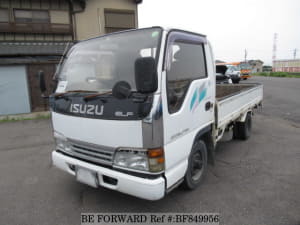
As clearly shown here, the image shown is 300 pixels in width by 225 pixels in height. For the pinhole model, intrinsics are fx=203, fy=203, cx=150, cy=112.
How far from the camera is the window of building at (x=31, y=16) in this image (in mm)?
9680

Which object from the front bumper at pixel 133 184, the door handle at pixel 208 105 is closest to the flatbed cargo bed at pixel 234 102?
the door handle at pixel 208 105

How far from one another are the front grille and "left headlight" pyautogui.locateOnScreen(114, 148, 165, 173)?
4.1 inches

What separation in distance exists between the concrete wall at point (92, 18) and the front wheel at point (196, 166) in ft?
32.7

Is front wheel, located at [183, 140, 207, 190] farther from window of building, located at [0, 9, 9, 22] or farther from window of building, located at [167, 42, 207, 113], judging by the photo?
window of building, located at [0, 9, 9, 22]

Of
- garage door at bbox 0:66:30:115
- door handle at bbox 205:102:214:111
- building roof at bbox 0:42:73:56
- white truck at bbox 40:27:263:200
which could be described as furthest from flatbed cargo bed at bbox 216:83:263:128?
garage door at bbox 0:66:30:115

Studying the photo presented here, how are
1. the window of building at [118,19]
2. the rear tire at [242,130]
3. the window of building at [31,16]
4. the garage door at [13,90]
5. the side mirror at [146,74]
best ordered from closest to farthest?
1. the side mirror at [146,74]
2. the rear tire at [242,130]
3. the garage door at [13,90]
4. the window of building at [31,16]
5. the window of building at [118,19]

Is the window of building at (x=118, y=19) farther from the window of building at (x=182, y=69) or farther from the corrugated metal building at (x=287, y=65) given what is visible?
the corrugated metal building at (x=287, y=65)

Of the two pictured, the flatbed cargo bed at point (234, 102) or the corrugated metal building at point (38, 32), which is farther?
the corrugated metal building at point (38, 32)

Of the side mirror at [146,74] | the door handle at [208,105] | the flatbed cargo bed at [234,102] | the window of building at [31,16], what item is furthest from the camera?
the window of building at [31,16]

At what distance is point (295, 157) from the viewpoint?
12.8 ft

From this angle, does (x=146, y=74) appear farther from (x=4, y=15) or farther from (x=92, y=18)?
(x=4, y=15)

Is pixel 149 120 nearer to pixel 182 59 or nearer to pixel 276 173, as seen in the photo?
pixel 182 59

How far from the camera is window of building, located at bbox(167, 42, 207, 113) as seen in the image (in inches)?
88.0

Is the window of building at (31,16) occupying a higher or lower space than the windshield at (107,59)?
higher
